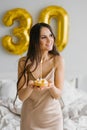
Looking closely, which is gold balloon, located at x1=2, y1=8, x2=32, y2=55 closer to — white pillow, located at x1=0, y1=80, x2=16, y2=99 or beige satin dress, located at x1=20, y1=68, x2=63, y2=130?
white pillow, located at x1=0, y1=80, x2=16, y2=99

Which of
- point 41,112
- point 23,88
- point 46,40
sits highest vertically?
point 46,40

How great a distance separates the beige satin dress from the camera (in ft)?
4.63

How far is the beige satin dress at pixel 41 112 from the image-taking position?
4.63 feet

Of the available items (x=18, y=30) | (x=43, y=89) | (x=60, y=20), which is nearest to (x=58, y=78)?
(x=43, y=89)

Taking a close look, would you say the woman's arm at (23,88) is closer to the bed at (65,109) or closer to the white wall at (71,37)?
the bed at (65,109)

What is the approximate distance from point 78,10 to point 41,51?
2276 millimetres

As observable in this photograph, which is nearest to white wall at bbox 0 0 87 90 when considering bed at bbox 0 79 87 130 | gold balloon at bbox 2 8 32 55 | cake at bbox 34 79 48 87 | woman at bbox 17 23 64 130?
gold balloon at bbox 2 8 32 55

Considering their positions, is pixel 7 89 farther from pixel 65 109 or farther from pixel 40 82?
pixel 40 82

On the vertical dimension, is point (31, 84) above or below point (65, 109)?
above

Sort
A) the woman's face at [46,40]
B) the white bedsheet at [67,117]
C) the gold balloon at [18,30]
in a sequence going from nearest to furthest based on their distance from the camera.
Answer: the woman's face at [46,40]
the white bedsheet at [67,117]
the gold balloon at [18,30]

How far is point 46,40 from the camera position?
1.45 metres

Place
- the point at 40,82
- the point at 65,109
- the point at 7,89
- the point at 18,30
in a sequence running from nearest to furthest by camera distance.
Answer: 1. the point at 40,82
2. the point at 65,109
3. the point at 7,89
4. the point at 18,30

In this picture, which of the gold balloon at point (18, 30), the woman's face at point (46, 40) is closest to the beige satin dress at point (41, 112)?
the woman's face at point (46, 40)

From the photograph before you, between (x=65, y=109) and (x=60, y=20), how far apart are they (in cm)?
132
